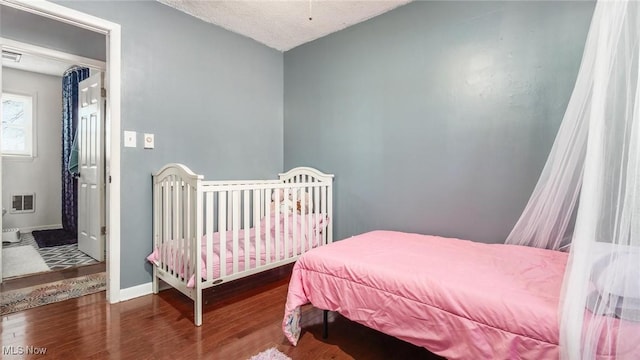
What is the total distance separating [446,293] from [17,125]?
6.29m

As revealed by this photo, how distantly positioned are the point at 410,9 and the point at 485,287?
7.28ft

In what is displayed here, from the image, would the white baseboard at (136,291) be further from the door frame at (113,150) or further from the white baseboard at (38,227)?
the white baseboard at (38,227)

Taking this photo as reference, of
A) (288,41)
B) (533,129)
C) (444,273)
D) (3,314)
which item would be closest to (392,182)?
(533,129)

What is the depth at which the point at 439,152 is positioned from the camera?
2.25 m

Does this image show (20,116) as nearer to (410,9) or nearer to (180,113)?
(180,113)

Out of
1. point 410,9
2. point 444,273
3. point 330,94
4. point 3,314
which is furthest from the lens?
point 330,94

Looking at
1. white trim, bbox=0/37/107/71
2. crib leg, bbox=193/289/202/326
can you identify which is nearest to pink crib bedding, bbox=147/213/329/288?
crib leg, bbox=193/289/202/326

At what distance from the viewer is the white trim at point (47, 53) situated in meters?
2.75

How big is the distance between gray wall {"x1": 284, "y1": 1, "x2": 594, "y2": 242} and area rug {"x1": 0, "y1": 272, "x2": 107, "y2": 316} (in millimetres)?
2215

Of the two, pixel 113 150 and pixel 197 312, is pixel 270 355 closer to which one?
pixel 197 312

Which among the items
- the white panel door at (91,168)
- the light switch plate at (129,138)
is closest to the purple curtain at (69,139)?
the white panel door at (91,168)

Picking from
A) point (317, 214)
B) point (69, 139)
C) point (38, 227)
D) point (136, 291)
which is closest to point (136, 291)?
point (136, 291)

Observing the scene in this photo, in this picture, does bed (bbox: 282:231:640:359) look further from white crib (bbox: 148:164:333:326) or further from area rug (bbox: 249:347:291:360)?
white crib (bbox: 148:164:333:326)

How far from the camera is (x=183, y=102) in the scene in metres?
2.54
